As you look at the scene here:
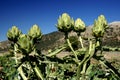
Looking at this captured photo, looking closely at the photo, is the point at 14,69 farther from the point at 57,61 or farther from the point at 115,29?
the point at 115,29

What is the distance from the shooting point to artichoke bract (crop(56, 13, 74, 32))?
13.9 feet

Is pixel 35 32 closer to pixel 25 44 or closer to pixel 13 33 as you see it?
pixel 13 33

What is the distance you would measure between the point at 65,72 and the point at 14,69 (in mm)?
1578

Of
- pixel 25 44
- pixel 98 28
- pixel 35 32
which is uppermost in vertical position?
pixel 35 32

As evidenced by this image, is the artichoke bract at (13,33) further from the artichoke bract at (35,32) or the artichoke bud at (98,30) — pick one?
the artichoke bud at (98,30)

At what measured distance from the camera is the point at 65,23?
4266 millimetres

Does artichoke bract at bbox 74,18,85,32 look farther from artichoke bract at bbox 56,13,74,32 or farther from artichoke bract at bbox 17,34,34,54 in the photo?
artichoke bract at bbox 17,34,34,54

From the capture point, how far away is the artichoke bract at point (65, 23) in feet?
13.9

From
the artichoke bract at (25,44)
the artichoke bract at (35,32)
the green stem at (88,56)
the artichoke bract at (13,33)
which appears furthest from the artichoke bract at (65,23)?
the artichoke bract at (25,44)

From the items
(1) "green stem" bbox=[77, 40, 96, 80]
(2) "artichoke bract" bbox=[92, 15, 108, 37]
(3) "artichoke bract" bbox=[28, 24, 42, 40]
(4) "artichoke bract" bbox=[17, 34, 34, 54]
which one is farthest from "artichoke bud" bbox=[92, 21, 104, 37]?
(4) "artichoke bract" bbox=[17, 34, 34, 54]

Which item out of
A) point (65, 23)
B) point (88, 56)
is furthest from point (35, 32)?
point (88, 56)

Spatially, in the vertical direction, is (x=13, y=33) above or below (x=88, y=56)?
above

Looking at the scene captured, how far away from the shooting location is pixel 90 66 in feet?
14.3

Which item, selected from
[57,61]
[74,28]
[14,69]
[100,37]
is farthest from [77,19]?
[14,69]
